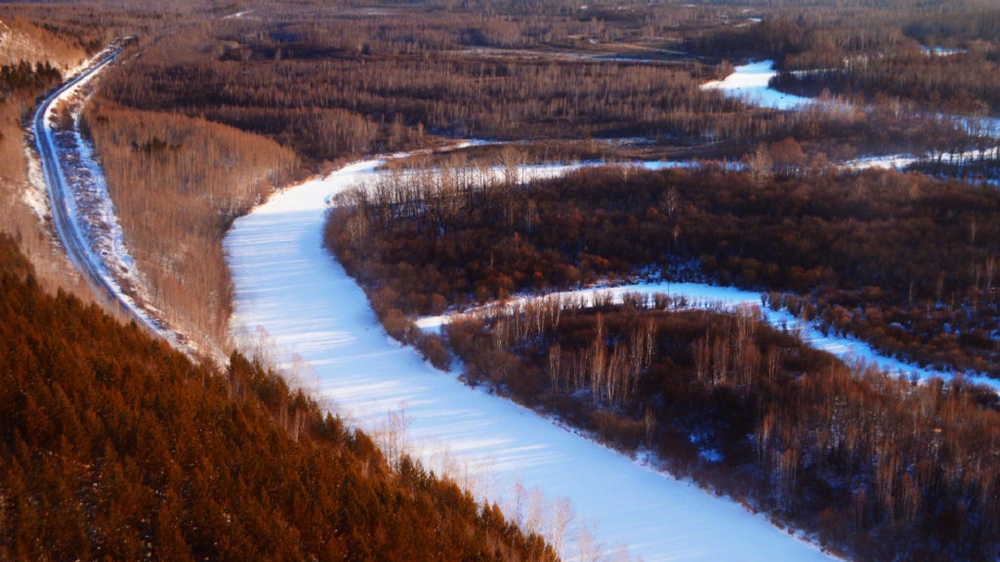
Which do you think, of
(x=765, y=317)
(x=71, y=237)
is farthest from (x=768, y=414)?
(x=71, y=237)

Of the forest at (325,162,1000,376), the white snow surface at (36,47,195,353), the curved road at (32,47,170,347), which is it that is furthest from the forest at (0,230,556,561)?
the forest at (325,162,1000,376)

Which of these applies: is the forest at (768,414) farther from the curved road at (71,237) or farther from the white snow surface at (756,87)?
the white snow surface at (756,87)

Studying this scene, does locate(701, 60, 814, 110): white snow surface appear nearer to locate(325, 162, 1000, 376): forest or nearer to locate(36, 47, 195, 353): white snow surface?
locate(325, 162, 1000, 376): forest

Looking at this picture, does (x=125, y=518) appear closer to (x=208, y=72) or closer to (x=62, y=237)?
(x=62, y=237)

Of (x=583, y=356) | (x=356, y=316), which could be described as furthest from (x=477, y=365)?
(x=356, y=316)

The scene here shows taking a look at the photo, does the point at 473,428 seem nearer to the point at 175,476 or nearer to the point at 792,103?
the point at 175,476

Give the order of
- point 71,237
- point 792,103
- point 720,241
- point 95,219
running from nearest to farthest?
point 71,237
point 95,219
point 720,241
point 792,103
